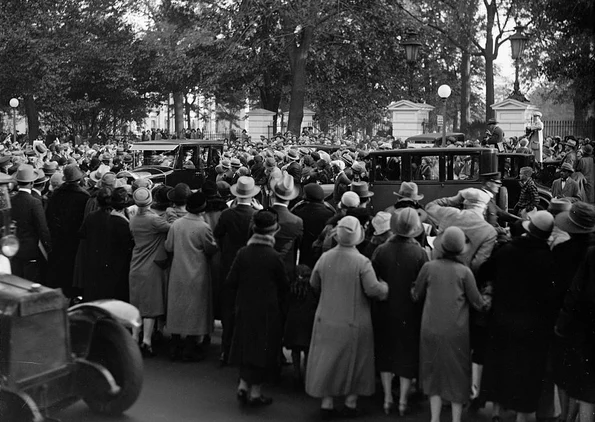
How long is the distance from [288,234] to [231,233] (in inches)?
26.6

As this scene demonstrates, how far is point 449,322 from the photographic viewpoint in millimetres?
6094

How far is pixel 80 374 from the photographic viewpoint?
600 centimetres

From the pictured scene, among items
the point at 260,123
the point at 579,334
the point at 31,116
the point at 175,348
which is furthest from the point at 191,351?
the point at 31,116

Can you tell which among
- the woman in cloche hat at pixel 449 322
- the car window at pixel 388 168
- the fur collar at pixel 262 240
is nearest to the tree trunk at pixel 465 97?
the car window at pixel 388 168

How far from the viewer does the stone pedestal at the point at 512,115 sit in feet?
84.5

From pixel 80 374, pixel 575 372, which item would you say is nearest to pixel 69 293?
pixel 80 374

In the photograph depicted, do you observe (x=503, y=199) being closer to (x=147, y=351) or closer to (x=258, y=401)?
(x=147, y=351)

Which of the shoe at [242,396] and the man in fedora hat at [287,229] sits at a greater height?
the man in fedora hat at [287,229]

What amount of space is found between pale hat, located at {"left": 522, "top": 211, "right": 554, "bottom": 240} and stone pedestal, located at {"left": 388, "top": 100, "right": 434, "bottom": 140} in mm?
24296

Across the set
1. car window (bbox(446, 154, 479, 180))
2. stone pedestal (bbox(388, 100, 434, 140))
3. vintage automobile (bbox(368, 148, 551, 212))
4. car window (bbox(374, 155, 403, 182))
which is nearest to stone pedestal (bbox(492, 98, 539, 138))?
stone pedestal (bbox(388, 100, 434, 140))

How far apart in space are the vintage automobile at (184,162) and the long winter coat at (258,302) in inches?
488

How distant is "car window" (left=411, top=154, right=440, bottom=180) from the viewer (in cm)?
1344

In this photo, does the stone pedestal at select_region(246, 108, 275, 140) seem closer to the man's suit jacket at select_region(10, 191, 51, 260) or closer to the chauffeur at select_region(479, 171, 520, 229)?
the chauffeur at select_region(479, 171, 520, 229)

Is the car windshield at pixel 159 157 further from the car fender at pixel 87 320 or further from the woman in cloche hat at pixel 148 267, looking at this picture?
the car fender at pixel 87 320
